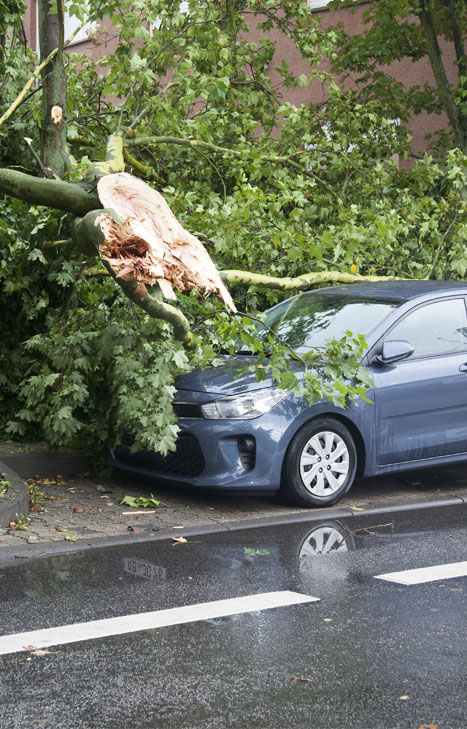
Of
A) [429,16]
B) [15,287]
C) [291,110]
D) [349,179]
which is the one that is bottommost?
[15,287]

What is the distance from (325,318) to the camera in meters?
8.43

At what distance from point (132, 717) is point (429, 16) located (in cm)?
1284

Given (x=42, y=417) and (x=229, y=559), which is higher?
(x=42, y=417)

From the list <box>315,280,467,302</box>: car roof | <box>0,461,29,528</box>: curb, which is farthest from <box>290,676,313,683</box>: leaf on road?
<box>315,280,467,302</box>: car roof

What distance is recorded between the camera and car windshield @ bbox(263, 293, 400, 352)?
322 inches

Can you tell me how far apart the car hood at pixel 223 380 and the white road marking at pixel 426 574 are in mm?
2079

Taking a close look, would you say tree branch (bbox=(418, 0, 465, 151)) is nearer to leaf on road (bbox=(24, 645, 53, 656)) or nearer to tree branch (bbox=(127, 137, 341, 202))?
tree branch (bbox=(127, 137, 341, 202))

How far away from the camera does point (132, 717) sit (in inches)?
144

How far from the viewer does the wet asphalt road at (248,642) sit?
12.3ft

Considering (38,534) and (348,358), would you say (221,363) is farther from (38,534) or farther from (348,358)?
(38,534)

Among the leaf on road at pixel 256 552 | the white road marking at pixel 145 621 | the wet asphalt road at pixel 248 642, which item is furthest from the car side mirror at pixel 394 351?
the white road marking at pixel 145 621

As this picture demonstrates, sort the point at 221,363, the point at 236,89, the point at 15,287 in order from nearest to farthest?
the point at 221,363 < the point at 15,287 < the point at 236,89

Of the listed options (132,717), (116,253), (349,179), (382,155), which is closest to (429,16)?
(382,155)

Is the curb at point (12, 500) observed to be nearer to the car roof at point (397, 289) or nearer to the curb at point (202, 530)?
the curb at point (202, 530)
